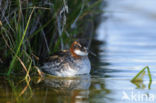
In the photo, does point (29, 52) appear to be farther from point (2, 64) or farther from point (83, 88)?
point (83, 88)

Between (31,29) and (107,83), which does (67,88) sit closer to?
(107,83)

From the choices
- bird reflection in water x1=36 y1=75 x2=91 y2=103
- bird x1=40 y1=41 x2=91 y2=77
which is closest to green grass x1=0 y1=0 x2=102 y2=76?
bird x1=40 y1=41 x2=91 y2=77

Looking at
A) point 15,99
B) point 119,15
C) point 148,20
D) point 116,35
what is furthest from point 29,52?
point 119,15

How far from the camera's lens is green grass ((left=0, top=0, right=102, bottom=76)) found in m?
7.52

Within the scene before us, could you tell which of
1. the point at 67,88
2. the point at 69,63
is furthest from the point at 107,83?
the point at 69,63

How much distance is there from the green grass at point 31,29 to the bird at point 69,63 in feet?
0.93

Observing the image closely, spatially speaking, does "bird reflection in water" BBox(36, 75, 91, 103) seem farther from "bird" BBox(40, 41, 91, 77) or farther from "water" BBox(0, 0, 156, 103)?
"bird" BBox(40, 41, 91, 77)

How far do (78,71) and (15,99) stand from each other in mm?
2233

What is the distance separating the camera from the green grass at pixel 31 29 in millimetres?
7520

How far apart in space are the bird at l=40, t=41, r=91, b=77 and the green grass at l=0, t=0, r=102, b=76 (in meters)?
0.28

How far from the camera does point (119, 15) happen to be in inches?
805

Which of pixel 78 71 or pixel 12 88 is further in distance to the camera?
pixel 78 71

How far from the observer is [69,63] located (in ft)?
26.8

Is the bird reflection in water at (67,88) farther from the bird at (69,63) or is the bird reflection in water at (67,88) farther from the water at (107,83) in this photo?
the bird at (69,63)
